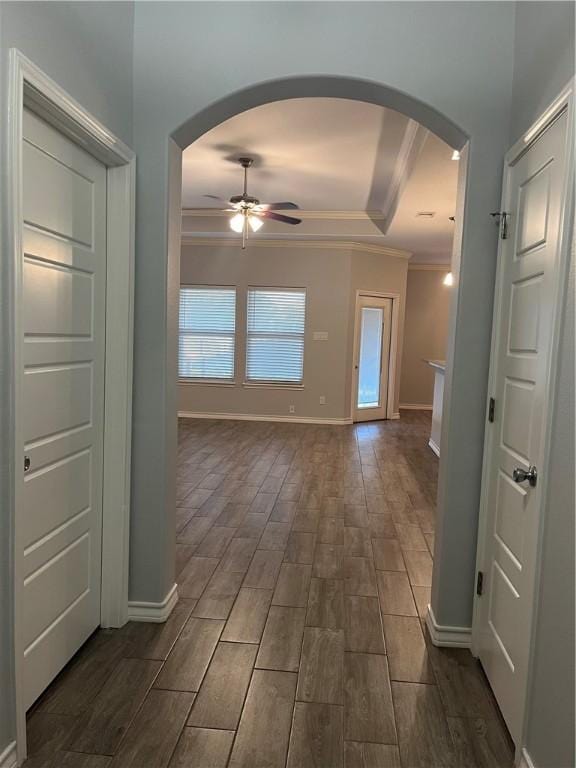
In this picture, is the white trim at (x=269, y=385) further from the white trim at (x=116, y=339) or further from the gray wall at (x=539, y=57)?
the gray wall at (x=539, y=57)

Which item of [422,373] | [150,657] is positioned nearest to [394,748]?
[150,657]

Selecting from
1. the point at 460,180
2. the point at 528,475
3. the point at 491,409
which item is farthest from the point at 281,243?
the point at 528,475

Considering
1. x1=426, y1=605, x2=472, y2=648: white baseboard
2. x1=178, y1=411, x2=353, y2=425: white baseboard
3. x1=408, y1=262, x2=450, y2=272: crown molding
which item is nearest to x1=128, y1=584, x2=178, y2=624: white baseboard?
x1=426, y1=605, x2=472, y2=648: white baseboard

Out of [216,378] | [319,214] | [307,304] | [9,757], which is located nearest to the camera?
[9,757]

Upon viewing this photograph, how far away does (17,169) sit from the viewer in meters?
1.54

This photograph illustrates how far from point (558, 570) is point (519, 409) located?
624 millimetres

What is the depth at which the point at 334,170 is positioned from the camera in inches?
219

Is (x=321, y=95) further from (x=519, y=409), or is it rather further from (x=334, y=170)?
(x=334, y=170)

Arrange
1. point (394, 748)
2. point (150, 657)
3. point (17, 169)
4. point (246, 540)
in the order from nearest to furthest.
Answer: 1. point (17, 169)
2. point (394, 748)
3. point (150, 657)
4. point (246, 540)

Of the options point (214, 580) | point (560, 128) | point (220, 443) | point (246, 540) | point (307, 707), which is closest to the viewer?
point (560, 128)

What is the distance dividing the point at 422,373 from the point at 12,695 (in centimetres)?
954

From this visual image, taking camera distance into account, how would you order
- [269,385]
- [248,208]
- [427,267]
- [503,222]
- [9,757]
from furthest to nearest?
1. [427,267]
2. [269,385]
3. [248,208]
4. [503,222]
5. [9,757]

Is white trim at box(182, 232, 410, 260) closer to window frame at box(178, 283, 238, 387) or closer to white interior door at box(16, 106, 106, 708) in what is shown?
window frame at box(178, 283, 238, 387)

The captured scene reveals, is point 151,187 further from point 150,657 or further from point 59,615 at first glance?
point 150,657
